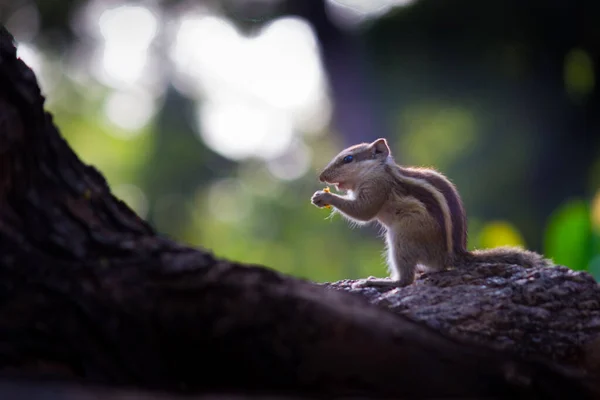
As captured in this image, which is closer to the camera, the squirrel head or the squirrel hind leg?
the squirrel hind leg

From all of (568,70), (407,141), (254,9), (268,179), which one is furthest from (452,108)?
(268,179)

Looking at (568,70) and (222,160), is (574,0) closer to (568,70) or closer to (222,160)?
(568,70)

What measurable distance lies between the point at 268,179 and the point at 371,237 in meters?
5.92

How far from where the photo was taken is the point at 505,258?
402 cm

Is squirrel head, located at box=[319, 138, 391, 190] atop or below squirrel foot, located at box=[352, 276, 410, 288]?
atop

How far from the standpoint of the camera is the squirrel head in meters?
4.92

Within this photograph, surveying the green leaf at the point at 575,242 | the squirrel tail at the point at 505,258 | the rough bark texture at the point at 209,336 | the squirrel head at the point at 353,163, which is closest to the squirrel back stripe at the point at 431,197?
the squirrel tail at the point at 505,258

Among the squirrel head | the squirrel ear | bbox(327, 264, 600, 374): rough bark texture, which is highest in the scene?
the squirrel ear

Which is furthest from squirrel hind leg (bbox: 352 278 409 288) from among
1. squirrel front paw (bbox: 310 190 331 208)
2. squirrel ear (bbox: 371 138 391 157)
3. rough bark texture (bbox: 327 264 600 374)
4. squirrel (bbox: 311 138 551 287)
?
squirrel ear (bbox: 371 138 391 157)

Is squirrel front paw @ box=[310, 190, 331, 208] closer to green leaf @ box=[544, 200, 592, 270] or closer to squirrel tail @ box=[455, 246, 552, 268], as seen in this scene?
squirrel tail @ box=[455, 246, 552, 268]

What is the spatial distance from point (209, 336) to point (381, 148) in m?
3.08

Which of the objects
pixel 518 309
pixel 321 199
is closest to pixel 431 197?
pixel 321 199

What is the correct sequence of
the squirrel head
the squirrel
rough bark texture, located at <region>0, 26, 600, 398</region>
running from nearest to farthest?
rough bark texture, located at <region>0, 26, 600, 398</region> → the squirrel → the squirrel head

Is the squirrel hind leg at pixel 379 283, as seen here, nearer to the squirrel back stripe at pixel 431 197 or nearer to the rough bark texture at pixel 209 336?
the squirrel back stripe at pixel 431 197
